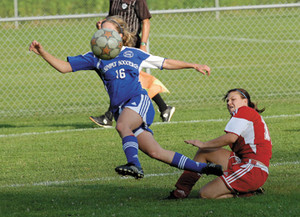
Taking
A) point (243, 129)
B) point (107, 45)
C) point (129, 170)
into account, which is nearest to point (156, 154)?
point (129, 170)

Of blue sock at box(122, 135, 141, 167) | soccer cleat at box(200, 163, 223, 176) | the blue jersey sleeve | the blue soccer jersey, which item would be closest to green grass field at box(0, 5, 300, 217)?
soccer cleat at box(200, 163, 223, 176)

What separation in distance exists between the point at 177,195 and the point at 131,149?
58cm

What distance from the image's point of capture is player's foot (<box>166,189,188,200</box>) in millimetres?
6266

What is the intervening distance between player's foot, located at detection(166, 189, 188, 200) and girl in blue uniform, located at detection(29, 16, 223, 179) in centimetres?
25

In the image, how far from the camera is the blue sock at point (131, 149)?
6180mm

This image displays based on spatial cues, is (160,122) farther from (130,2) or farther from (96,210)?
(96,210)

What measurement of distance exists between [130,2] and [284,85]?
231 inches

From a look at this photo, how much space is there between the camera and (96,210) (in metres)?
5.82

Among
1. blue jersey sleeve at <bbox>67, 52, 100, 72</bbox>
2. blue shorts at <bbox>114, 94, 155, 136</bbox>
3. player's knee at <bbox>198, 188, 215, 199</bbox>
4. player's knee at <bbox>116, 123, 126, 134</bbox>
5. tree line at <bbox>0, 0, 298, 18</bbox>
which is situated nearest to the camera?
player's knee at <bbox>198, 188, 215, 199</bbox>

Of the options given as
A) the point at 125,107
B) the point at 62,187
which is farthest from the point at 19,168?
the point at 125,107

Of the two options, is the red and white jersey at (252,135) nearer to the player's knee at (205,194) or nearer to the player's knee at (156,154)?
the player's knee at (205,194)

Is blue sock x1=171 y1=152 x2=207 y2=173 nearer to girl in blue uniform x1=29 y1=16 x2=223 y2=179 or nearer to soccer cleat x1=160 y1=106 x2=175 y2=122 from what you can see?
girl in blue uniform x1=29 y1=16 x2=223 y2=179

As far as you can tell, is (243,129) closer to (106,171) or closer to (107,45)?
(107,45)

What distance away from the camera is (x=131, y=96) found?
22.0ft
